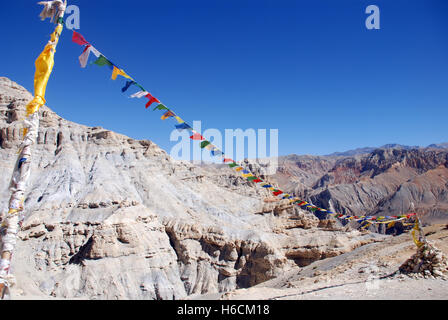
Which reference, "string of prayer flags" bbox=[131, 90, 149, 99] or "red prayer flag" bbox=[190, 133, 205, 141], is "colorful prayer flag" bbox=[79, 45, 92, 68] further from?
"red prayer flag" bbox=[190, 133, 205, 141]

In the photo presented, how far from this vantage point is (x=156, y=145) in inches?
1890

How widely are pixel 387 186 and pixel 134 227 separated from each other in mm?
117557

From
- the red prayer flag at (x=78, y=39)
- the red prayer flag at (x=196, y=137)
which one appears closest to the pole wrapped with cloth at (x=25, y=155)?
the red prayer flag at (x=78, y=39)

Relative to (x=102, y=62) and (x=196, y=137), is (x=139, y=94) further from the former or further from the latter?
(x=196, y=137)

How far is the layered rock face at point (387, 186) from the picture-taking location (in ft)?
311

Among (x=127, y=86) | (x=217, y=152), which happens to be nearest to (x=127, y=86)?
(x=127, y=86)

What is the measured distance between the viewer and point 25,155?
243 inches

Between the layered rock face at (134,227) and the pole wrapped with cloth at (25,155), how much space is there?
16533 millimetres

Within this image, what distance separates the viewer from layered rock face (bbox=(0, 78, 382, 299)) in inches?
1013

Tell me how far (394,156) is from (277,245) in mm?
137263

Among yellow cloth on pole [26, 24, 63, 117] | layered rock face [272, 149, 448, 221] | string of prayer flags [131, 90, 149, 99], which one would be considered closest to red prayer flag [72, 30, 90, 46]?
yellow cloth on pole [26, 24, 63, 117]

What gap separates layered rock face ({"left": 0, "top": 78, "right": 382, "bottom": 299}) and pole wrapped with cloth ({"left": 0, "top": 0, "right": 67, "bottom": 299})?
1653 centimetres
